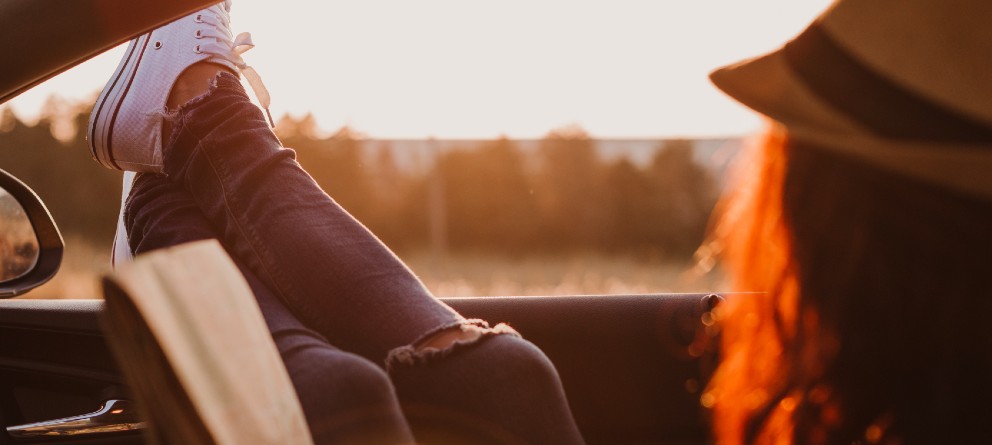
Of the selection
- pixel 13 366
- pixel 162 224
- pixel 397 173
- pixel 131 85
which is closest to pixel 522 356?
pixel 162 224

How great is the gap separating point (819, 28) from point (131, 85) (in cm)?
130

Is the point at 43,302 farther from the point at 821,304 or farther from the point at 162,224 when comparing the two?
the point at 821,304

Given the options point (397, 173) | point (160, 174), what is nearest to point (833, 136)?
point (160, 174)

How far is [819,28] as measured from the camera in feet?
2.60

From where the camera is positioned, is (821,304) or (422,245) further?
(422,245)

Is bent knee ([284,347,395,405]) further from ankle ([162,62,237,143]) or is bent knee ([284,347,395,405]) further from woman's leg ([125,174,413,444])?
ankle ([162,62,237,143])

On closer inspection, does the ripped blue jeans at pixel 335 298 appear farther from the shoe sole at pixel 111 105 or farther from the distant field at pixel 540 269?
the distant field at pixel 540 269

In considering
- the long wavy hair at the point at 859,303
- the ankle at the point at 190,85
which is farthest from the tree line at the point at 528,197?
the long wavy hair at the point at 859,303

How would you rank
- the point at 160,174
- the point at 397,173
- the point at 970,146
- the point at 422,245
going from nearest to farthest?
the point at 970,146
the point at 160,174
the point at 397,173
the point at 422,245

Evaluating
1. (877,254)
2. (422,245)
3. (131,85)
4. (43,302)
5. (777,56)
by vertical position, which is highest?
(131,85)

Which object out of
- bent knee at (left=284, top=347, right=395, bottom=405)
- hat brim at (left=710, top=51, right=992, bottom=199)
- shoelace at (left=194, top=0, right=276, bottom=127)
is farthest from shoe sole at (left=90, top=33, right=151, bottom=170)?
hat brim at (left=710, top=51, right=992, bottom=199)

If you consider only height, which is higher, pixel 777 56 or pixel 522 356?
pixel 777 56

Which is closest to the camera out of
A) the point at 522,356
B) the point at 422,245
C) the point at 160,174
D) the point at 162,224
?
the point at 522,356

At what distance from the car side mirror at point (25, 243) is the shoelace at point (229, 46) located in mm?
478
